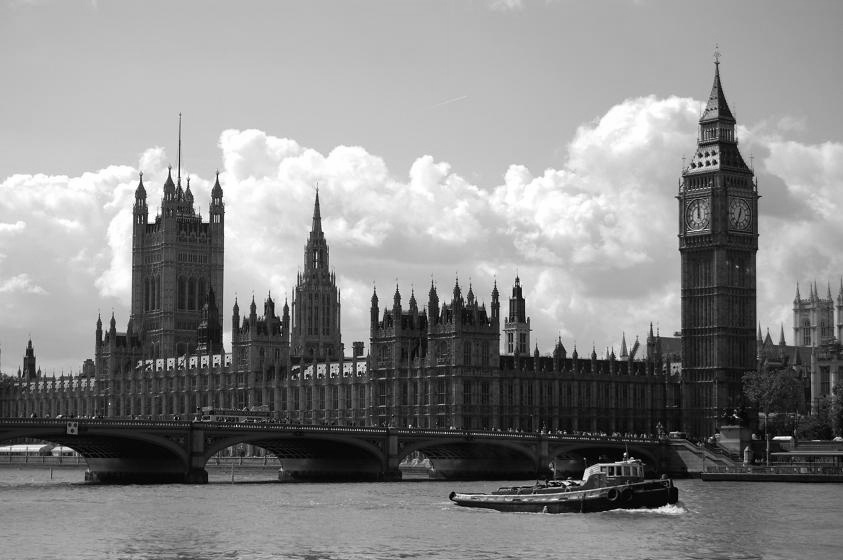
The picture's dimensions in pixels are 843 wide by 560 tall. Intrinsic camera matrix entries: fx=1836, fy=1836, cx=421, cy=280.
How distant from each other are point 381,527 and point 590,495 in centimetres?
1573

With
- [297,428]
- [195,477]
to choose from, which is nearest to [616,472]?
[297,428]

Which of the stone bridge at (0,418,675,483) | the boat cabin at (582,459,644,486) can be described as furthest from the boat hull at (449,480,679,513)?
the stone bridge at (0,418,675,483)

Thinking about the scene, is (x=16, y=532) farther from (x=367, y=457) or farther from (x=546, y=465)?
(x=546, y=465)

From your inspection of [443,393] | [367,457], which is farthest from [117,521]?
[443,393]

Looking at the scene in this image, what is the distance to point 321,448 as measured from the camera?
160 meters

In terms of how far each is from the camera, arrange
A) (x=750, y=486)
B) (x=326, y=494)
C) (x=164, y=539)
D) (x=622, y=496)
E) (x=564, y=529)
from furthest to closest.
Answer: (x=750, y=486) < (x=326, y=494) < (x=622, y=496) < (x=564, y=529) < (x=164, y=539)

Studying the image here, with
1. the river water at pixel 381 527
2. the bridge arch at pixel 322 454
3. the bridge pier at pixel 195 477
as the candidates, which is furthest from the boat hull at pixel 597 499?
the bridge arch at pixel 322 454

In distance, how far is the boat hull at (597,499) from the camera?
372 ft

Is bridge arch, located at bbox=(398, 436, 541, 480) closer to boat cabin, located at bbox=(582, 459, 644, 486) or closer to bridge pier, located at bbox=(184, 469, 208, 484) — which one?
bridge pier, located at bbox=(184, 469, 208, 484)

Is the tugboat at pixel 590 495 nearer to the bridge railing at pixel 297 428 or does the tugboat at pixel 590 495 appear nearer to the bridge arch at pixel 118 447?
the bridge arch at pixel 118 447

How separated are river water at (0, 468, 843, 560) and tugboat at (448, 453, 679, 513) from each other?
1.23 metres

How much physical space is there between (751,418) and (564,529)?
96.1m

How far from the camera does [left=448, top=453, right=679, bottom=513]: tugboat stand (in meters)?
114

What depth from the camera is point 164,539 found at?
317 feet
